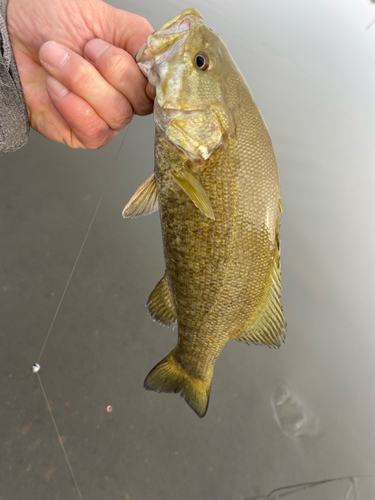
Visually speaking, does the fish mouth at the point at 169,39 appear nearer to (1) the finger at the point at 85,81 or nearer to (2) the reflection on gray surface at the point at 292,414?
(1) the finger at the point at 85,81

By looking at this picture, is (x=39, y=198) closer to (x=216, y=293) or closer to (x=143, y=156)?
(x=143, y=156)

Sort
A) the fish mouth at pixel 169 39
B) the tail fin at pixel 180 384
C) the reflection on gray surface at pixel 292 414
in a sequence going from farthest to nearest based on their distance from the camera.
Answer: the reflection on gray surface at pixel 292 414, the tail fin at pixel 180 384, the fish mouth at pixel 169 39

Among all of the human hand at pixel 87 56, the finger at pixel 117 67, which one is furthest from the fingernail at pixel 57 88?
the finger at pixel 117 67

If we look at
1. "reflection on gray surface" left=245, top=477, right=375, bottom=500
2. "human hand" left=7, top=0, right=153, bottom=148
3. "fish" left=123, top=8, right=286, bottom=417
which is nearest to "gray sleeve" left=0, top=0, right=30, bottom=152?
"human hand" left=7, top=0, right=153, bottom=148

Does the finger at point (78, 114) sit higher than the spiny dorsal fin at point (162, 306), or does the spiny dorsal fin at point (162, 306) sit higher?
the finger at point (78, 114)

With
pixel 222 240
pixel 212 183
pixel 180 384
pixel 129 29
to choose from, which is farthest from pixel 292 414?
pixel 129 29

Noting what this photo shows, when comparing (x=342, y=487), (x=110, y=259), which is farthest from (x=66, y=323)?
(x=342, y=487)
